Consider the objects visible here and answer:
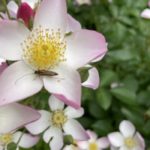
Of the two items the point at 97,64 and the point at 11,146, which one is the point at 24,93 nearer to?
the point at 11,146

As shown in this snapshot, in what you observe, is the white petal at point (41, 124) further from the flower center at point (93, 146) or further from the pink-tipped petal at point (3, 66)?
the flower center at point (93, 146)

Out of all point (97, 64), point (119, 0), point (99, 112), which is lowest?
point (99, 112)

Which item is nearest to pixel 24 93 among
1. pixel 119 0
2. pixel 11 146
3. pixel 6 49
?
pixel 6 49

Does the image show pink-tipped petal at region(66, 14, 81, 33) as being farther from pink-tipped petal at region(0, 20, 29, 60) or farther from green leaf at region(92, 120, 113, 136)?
green leaf at region(92, 120, 113, 136)

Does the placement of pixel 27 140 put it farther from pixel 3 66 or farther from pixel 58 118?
pixel 3 66

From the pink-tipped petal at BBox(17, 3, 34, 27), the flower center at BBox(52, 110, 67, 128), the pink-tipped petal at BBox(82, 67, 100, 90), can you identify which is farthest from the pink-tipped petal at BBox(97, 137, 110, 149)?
the pink-tipped petal at BBox(17, 3, 34, 27)

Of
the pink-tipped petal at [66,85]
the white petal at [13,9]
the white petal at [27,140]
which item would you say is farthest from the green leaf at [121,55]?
the pink-tipped petal at [66,85]
